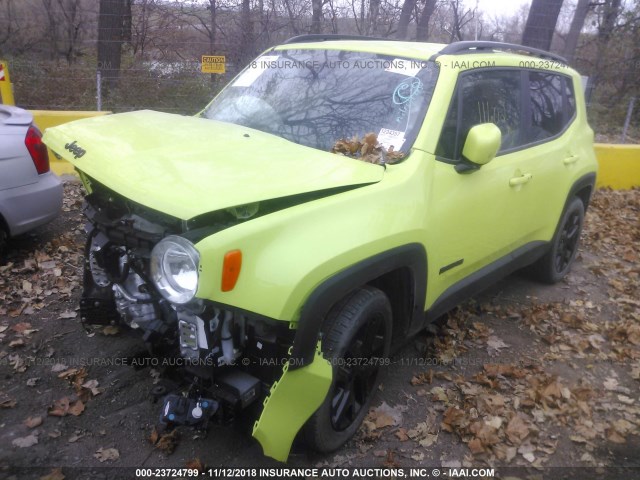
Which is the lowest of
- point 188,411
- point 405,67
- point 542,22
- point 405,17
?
point 188,411

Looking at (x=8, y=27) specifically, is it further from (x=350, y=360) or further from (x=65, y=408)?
(x=350, y=360)

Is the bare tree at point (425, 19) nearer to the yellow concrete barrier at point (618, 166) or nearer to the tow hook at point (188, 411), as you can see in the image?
→ the yellow concrete barrier at point (618, 166)

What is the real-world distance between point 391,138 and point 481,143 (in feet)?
1.65

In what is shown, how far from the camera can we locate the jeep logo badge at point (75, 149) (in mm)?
A: 2884

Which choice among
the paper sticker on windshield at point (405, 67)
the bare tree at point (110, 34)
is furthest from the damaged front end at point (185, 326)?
the bare tree at point (110, 34)

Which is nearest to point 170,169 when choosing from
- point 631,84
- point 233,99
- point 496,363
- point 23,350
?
point 233,99

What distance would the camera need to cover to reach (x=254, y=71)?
13.9 ft

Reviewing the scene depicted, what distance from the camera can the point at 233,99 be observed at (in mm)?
4098

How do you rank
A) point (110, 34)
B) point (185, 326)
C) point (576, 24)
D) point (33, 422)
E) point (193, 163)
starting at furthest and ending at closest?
point (576, 24)
point (110, 34)
point (33, 422)
point (193, 163)
point (185, 326)

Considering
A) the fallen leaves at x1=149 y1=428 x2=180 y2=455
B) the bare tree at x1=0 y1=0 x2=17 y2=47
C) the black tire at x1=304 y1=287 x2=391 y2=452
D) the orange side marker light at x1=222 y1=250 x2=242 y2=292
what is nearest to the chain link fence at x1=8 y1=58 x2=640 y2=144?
the bare tree at x1=0 y1=0 x2=17 y2=47

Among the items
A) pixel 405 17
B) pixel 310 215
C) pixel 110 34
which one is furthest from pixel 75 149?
pixel 405 17

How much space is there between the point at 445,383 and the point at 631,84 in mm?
15588

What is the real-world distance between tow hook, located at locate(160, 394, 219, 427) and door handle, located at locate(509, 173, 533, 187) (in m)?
2.47

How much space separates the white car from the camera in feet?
14.5
